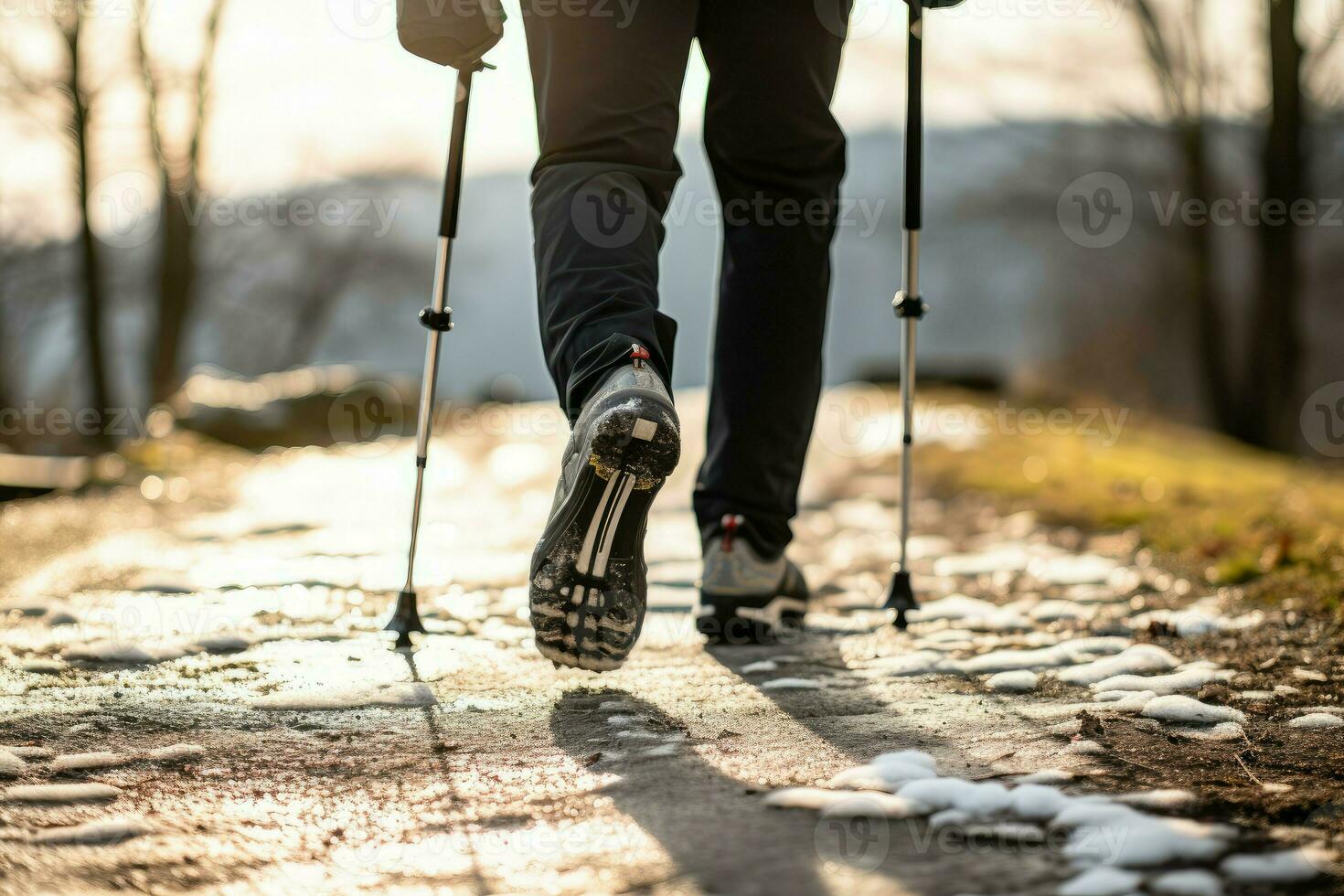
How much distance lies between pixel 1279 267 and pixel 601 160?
9.62 metres

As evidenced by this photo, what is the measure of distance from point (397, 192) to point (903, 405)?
19.8m

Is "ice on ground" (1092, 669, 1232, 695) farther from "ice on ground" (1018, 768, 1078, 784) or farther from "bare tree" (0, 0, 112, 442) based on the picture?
"bare tree" (0, 0, 112, 442)

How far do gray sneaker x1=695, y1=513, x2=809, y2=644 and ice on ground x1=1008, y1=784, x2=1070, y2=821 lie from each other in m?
0.92

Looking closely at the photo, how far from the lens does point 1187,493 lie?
370cm

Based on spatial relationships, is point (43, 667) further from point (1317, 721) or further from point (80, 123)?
point (80, 123)

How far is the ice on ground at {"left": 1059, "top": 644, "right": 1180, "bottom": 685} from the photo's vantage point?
157 cm

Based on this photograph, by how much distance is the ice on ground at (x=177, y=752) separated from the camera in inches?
49.1

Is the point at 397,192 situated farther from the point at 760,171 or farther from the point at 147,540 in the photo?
the point at 760,171

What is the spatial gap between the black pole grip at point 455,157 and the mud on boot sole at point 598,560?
83cm

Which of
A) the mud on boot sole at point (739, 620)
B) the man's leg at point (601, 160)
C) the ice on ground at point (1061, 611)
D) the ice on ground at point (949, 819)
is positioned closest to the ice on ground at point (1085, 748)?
the ice on ground at point (949, 819)

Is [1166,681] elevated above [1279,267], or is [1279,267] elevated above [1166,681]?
[1279,267]

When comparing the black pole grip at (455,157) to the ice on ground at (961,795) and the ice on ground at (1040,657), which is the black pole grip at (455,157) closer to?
the ice on ground at (1040,657)

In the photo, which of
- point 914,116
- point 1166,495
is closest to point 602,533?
point 914,116

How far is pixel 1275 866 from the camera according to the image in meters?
0.86
